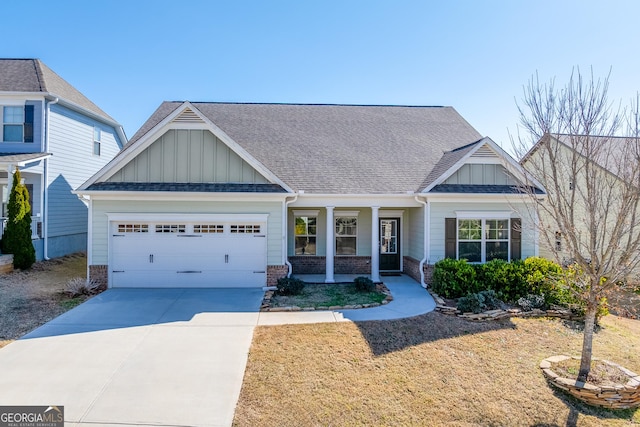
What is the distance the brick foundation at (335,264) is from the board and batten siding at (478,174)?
4.40 m

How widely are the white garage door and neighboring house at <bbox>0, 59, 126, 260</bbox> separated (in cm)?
603

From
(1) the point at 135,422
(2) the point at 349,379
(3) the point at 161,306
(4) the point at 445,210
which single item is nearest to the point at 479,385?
(2) the point at 349,379

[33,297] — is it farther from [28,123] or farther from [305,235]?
[28,123]

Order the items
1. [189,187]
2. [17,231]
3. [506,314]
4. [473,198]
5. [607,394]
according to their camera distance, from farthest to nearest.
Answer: [17,231], [473,198], [189,187], [506,314], [607,394]

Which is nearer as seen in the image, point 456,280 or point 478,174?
point 456,280

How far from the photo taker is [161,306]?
364 inches

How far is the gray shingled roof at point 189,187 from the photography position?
1073 centimetres

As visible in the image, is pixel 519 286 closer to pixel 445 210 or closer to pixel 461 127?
pixel 445 210

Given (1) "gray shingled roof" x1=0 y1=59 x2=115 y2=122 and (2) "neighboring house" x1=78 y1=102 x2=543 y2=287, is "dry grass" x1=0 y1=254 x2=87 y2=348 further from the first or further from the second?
(1) "gray shingled roof" x1=0 y1=59 x2=115 y2=122

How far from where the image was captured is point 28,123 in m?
14.5

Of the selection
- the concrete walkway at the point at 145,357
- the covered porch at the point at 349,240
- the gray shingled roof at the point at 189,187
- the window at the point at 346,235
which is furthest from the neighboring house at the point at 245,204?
the window at the point at 346,235

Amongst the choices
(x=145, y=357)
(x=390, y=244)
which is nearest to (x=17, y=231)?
(x=145, y=357)

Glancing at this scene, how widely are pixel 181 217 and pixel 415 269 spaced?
26.3 ft

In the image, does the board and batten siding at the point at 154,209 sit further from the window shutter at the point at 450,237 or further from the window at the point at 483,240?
the window at the point at 483,240
